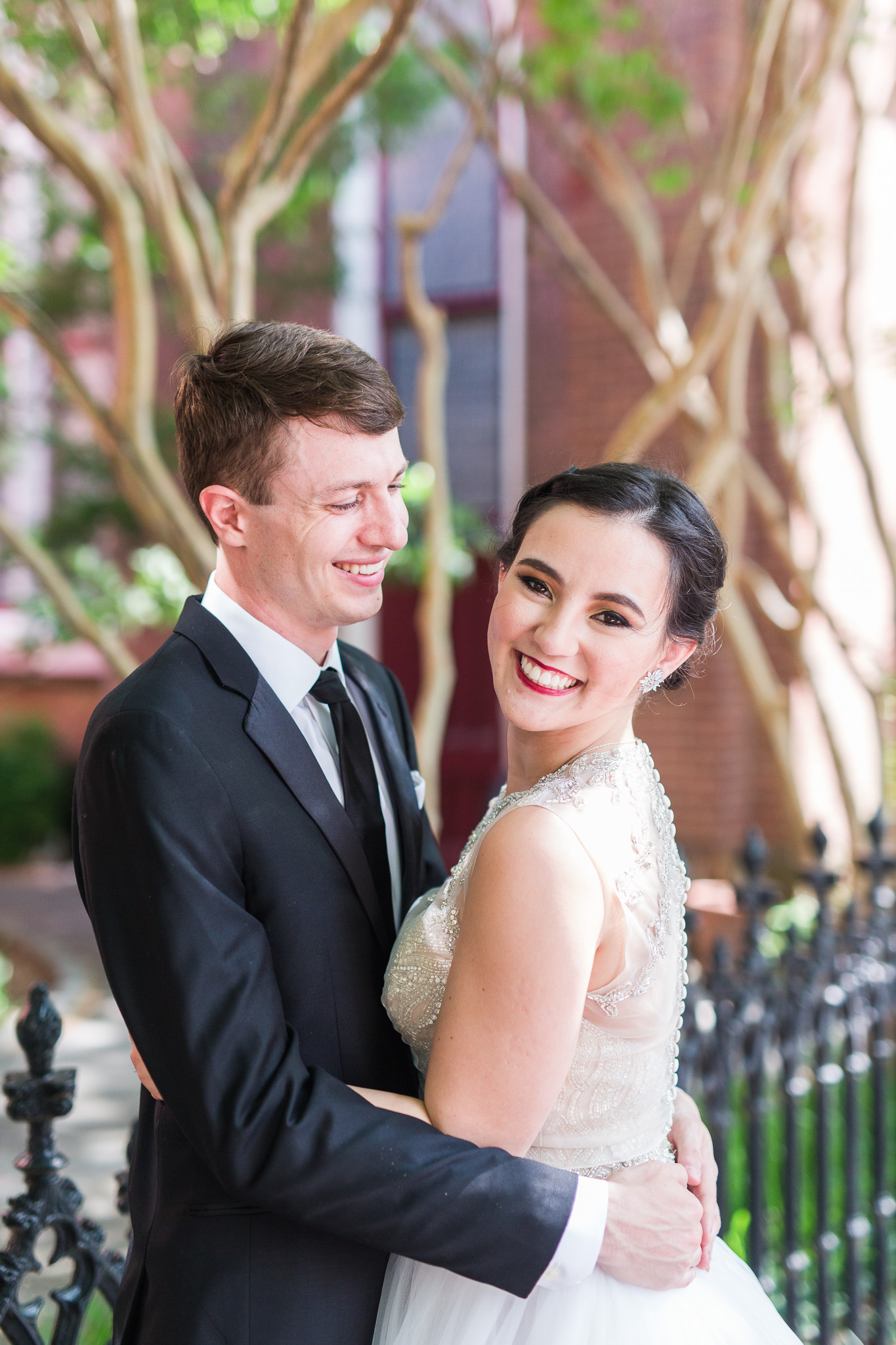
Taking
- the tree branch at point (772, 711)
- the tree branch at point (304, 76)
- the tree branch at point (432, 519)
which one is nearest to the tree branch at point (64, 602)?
the tree branch at point (432, 519)

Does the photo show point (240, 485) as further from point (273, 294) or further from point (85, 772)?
point (273, 294)

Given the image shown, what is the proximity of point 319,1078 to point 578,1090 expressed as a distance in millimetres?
431

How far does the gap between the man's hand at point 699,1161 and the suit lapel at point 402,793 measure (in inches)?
23.4

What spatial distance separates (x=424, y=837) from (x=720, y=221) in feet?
10.8

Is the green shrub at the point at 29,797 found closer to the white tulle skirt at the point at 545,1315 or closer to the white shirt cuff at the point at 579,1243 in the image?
the white tulle skirt at the point at 545,1315

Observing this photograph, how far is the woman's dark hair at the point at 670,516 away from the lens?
177 cm

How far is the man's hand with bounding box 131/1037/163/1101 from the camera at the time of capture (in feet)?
5.33

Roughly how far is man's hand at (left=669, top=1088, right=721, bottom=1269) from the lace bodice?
5.1 inches

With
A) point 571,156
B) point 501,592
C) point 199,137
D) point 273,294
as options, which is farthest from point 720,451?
point 199,137

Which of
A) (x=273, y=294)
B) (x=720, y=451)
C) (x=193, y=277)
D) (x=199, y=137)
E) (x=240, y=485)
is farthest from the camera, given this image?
(x=199, y=137)

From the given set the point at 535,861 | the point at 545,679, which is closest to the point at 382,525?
the point at 545,679

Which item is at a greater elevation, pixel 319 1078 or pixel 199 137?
pixel 199 137

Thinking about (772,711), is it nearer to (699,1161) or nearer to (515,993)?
(699,1161)

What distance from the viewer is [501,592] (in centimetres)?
185
